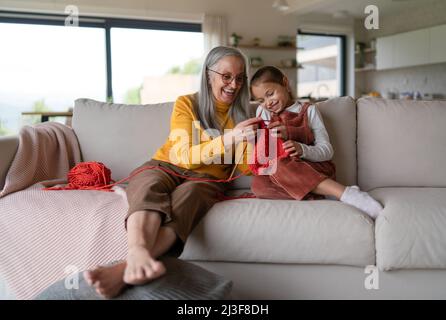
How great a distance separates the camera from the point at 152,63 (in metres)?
6.95

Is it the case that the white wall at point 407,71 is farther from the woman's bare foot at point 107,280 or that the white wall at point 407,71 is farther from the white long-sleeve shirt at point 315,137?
the woman's bare foot at point 107,280

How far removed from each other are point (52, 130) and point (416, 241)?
1750 millimetres

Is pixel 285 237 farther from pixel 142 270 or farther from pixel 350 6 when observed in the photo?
pixel 350 6

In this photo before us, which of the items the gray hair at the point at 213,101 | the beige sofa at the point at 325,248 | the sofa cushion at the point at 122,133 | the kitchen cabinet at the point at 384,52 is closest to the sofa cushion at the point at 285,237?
the beige sofa at the point at 325,248

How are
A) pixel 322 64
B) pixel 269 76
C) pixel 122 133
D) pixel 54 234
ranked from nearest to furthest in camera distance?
pixel 54 234
pixel 269 76
pixel 122 133
pixel 322 64

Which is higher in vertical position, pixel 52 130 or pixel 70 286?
pixel 52 130

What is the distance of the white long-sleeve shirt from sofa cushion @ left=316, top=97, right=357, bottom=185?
172 mm

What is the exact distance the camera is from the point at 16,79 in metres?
6.14

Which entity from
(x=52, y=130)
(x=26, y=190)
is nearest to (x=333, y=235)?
(x=26, y=190)

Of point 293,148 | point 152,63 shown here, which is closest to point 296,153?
point 293,148

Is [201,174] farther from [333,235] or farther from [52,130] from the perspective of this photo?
[52,130]

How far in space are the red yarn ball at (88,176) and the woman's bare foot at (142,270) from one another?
87cm

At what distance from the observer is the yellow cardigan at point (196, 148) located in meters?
1.77

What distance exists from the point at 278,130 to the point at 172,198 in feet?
1.81
